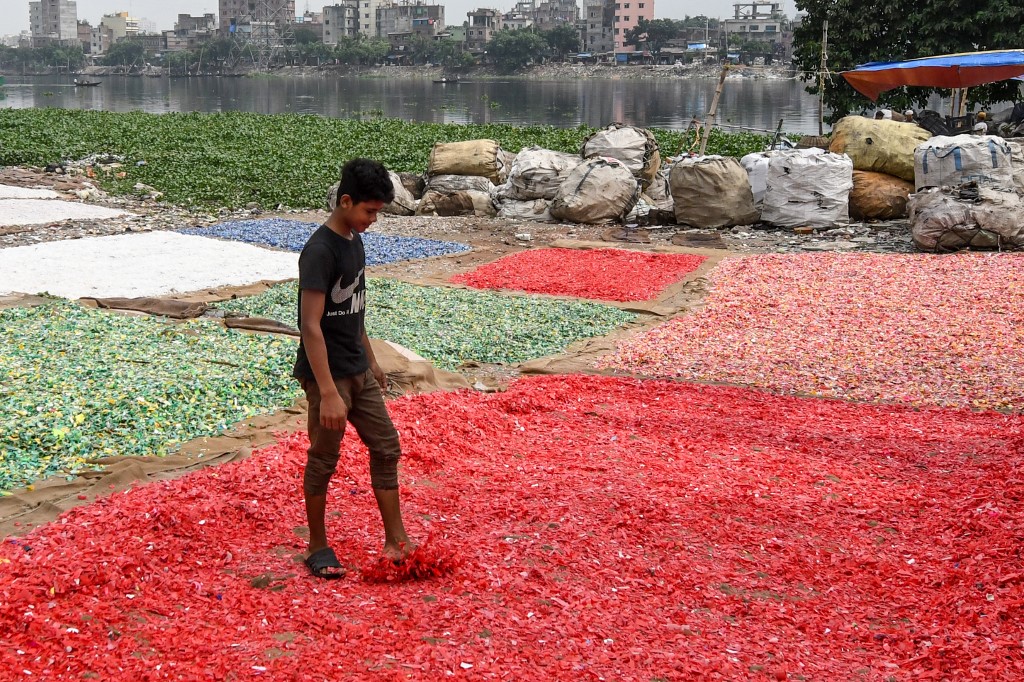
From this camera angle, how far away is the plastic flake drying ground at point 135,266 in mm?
8992

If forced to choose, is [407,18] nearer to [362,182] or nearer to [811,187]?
[811,187]

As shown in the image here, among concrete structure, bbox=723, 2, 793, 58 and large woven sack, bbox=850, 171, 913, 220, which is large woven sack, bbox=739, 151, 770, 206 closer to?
large woven sack, bbox=850, 171, 913, 220

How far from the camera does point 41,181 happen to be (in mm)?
16953

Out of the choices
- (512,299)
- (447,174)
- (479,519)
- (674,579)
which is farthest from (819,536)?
(447,174)

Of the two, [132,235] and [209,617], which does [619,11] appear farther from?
[209,617]

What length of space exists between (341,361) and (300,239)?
853 cm

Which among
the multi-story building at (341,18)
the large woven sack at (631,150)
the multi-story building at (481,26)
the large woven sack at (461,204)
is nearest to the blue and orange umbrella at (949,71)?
the large woven sack at (631,150)

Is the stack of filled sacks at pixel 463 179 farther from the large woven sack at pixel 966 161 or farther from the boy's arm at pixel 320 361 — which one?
the boy's arm at pixel 320 361

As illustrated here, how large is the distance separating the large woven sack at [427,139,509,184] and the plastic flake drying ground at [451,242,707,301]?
13.0ft

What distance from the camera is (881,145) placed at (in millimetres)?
13203

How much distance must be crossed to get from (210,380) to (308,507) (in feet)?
7.24

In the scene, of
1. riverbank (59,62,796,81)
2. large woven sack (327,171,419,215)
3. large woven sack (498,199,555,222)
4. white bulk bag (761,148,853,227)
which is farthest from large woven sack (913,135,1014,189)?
riverbank (59,62,796,81)

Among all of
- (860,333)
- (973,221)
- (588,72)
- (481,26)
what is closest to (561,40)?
(588,72)

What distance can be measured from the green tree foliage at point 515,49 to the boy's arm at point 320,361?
10859 cm
